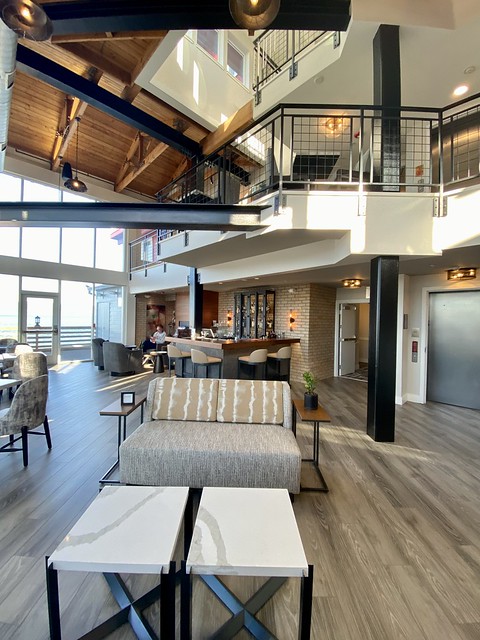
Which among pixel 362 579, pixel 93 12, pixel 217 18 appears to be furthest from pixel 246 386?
pixel 93 12

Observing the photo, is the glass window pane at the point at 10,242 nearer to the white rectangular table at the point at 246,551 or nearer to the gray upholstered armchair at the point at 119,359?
the gray upholstered armchair at the point at 119,359

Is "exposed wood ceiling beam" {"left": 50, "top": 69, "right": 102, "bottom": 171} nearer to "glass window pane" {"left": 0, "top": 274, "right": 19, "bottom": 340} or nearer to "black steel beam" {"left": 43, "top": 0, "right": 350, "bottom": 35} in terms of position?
"black steel beam" {"left": 43, "top": 0, "right": 350, "bottom": 35}

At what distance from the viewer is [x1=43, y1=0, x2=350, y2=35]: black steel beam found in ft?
10.2

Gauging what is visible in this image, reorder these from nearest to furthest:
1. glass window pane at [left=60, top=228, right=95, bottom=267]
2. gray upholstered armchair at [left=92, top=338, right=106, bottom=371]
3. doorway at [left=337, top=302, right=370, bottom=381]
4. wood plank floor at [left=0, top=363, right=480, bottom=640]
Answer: wood plank floor at [left=0, top=363, right=480, bottom=640] → doorway at [left=337, top=302, right=370, bottom=381] → gray upholstered armchair at [left=92, top=338, right=106, bottom=371] → glass window pane at [left=60, top=228, right=95, bottom=267]

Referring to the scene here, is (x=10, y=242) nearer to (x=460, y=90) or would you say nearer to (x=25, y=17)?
(x=25, y=17)

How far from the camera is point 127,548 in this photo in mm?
1247

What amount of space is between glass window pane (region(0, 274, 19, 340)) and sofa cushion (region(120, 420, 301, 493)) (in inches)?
348

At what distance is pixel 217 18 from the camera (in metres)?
Answer: 3.12

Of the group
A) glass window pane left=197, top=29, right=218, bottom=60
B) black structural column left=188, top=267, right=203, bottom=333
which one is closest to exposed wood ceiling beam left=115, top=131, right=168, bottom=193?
glass window pane left=197, top=29, right=218, bottom=60

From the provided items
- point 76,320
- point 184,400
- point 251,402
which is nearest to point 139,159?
point 76,320

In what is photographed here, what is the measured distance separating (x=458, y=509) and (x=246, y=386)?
6.99 feet

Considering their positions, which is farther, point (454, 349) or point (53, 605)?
point (454, 349)

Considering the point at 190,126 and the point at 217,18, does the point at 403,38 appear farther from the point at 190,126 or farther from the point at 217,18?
the point at 190,126

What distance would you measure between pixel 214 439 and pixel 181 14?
4494 mm
